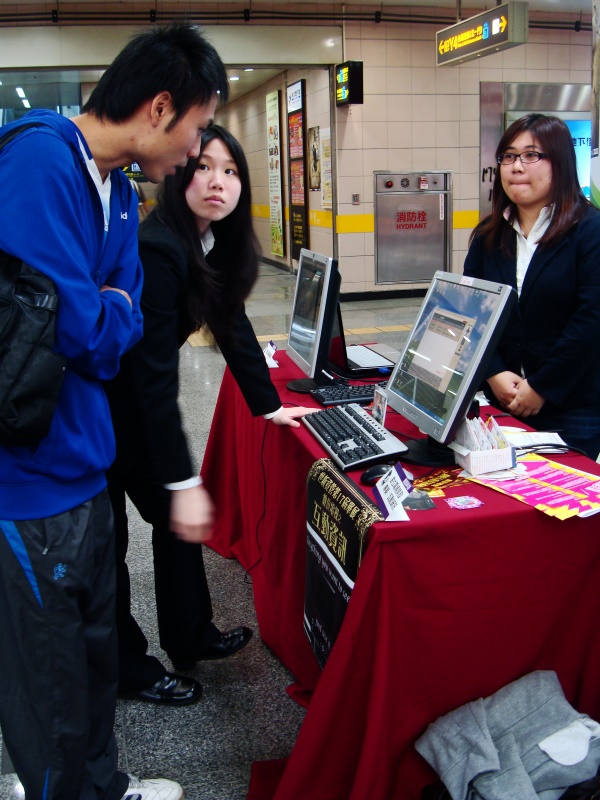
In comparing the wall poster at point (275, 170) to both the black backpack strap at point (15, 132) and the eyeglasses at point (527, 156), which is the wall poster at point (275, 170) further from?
the black backpack strap at point (15, 132)

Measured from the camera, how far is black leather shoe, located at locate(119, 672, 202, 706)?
78.8 inches

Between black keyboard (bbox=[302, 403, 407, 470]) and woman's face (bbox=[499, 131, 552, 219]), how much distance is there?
2.76ft

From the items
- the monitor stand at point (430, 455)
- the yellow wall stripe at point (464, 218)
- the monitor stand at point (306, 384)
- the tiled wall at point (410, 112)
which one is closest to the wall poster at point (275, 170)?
the tiled wall at point (410, 112)

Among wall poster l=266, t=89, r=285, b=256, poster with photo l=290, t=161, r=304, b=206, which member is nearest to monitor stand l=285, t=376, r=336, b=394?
poster with photo l=290, t=161, r=304, b=206

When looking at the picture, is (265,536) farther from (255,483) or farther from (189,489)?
(189,489)

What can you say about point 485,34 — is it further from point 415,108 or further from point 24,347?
point 24,347

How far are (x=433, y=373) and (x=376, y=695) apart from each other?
0.70 m

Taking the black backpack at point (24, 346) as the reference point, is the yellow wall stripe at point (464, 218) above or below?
above

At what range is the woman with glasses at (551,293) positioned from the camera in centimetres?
215

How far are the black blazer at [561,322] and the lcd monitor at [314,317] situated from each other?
514 millimetres

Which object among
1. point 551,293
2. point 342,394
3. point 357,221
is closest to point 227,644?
point 342,394

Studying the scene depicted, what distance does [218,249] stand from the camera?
6.41 feet

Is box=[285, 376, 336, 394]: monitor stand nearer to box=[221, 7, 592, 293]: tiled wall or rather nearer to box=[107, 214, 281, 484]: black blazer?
box=[107, 214, 281, 484]: black blazer

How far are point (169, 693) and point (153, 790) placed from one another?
0.40m
